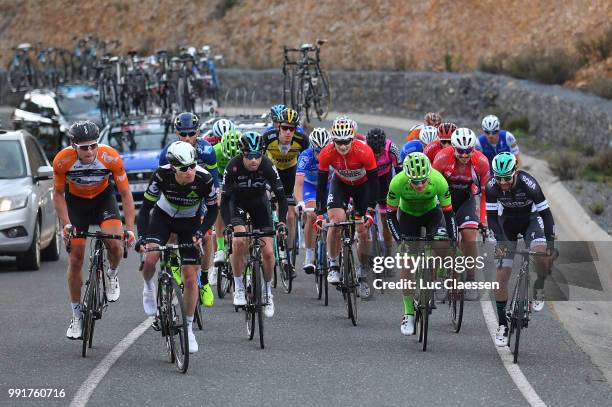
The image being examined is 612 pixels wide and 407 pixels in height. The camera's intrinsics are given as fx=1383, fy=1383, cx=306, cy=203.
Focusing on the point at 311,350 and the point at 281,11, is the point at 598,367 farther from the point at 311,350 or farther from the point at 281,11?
the point at 281,11

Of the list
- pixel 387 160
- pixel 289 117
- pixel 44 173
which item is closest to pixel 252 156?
pixel 289 117

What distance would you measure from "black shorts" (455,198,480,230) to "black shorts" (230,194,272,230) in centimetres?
224

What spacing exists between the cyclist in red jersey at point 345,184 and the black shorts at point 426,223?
2.47 ft

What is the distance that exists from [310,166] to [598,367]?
5119 mm

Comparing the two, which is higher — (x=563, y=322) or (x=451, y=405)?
(x=451, y=405)

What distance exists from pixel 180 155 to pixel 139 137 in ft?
A: 49.2

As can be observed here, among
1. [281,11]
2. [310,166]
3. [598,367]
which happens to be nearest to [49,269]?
[310,166]

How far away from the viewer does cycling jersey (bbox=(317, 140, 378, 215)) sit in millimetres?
14445

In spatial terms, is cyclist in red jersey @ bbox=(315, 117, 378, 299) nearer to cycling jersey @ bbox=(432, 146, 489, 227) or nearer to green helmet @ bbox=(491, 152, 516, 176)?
cycling jersey @ bbox=(432, 146, 489, 227)

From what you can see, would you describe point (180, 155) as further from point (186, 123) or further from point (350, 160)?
point (350, 160)

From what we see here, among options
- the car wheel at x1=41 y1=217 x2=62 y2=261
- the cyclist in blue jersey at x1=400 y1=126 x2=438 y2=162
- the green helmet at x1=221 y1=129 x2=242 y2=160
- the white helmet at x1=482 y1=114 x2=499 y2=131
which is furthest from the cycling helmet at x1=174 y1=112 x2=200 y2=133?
the car wheel at x1=41 y1=217 x2=62 y2=261

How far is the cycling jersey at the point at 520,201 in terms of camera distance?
12070 millimetres

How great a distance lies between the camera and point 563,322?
1414cm

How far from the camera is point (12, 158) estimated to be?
60.7 feet
